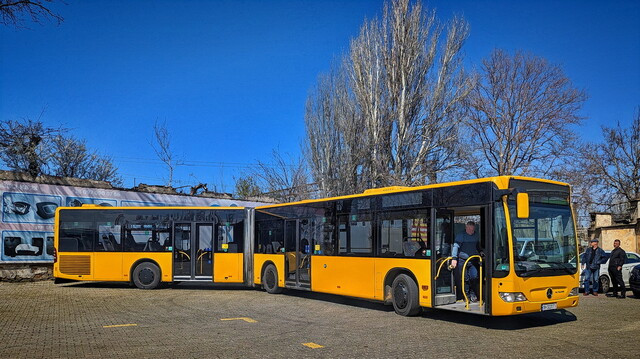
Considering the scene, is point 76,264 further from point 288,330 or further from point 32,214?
point 288,330

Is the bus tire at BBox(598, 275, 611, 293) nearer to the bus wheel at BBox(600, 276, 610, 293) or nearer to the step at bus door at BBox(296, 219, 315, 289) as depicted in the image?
the bus wheel at BBox(600, 276, 610, 293)

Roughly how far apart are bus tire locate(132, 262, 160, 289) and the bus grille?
166 centimetres

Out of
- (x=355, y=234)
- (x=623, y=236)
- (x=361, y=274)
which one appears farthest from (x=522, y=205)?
(x=623, y=236)

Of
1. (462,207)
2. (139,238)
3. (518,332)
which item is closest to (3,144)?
(139,238)

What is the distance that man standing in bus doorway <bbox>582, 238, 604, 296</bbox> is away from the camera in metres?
16.2

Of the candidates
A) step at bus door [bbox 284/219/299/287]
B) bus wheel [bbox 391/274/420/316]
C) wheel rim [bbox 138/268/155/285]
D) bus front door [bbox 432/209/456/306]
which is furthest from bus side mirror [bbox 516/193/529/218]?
wheel rim [bbox 138/268/155/285]

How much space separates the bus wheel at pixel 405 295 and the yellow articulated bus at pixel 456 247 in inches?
0.8

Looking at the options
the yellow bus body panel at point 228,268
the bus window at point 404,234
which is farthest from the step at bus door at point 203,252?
the bus window at point 404,234

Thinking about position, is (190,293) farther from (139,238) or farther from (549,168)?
(549,168)

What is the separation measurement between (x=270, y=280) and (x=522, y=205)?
9.53 metres

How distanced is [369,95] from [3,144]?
22.2 m

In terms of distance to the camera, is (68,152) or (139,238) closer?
(139,238)

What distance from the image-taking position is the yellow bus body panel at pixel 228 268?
1830 cm

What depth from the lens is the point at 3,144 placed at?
15.3 meters
